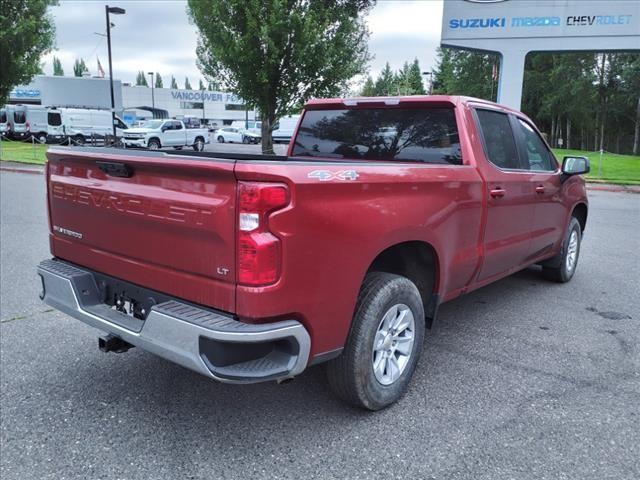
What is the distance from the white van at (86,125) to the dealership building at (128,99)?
4.89 feet

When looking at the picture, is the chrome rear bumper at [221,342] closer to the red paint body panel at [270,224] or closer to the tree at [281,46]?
the red paint body panel at [270,224]

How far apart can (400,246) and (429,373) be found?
3.22 ft

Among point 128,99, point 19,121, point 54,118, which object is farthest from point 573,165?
point 128,99

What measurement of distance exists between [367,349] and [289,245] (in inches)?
33.2

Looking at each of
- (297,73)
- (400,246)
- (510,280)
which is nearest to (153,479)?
(400,246)

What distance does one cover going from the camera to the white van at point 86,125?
38.0 m

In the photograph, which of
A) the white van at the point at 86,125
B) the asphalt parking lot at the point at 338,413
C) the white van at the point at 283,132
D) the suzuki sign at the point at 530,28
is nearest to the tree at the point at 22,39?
the white van at the point at 86,125

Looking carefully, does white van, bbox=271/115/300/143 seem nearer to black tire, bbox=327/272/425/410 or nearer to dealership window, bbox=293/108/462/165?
dealership window, bbox=293/108/462/165

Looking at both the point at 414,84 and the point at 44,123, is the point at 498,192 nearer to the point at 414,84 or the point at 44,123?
the point at 44,123

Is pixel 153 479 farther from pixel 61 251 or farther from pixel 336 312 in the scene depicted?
pixel 61 251

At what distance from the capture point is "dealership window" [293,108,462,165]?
4.10 m

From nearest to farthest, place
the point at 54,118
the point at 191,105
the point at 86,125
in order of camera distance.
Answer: the point at 54,118
the point at 86,125
the point at 191,105

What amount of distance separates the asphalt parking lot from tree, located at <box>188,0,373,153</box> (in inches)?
506

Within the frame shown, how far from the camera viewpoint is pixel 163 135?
107 feet
